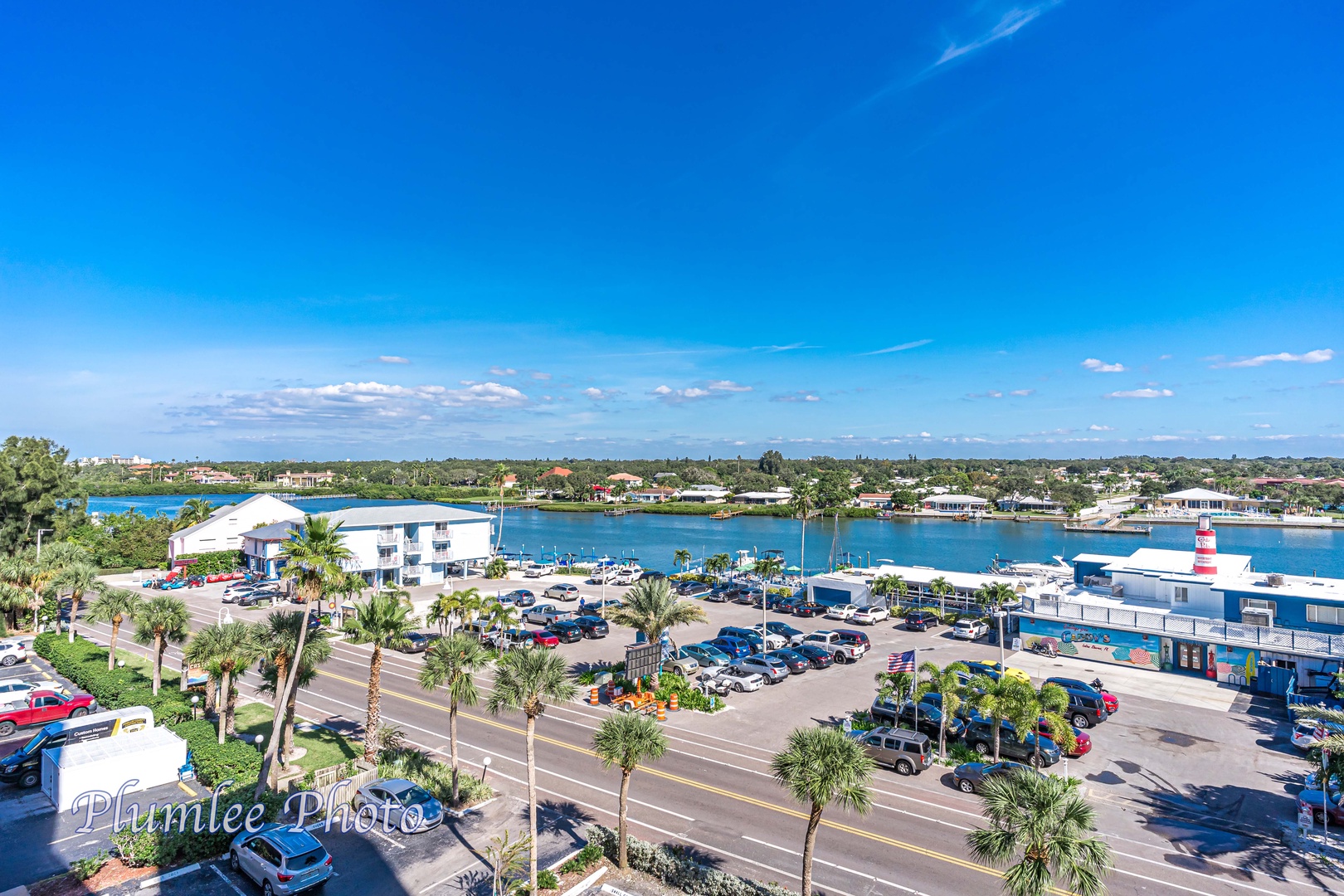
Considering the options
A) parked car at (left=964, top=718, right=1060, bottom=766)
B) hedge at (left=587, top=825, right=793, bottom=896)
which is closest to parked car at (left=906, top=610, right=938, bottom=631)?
parked car at (left=964, top=718, right=1060, bottom=766)

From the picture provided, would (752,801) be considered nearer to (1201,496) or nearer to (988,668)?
(988,668)

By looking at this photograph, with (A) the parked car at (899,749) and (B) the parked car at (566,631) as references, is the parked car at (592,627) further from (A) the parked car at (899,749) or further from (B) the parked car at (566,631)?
(A) the parked car at (899,749)

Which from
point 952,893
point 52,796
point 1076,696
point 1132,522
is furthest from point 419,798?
point 1132,522

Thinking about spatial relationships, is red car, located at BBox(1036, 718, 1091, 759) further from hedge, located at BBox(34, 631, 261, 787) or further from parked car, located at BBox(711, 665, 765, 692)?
hedge, located at BBox(34, 631, 261, 787)

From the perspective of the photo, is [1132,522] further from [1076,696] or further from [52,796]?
[52,796]

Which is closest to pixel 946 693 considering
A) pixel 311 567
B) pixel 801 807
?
pixel 801 807

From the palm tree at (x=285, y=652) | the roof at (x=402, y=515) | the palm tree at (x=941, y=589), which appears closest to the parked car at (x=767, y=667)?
the palm tree at (x=941, y=589)
